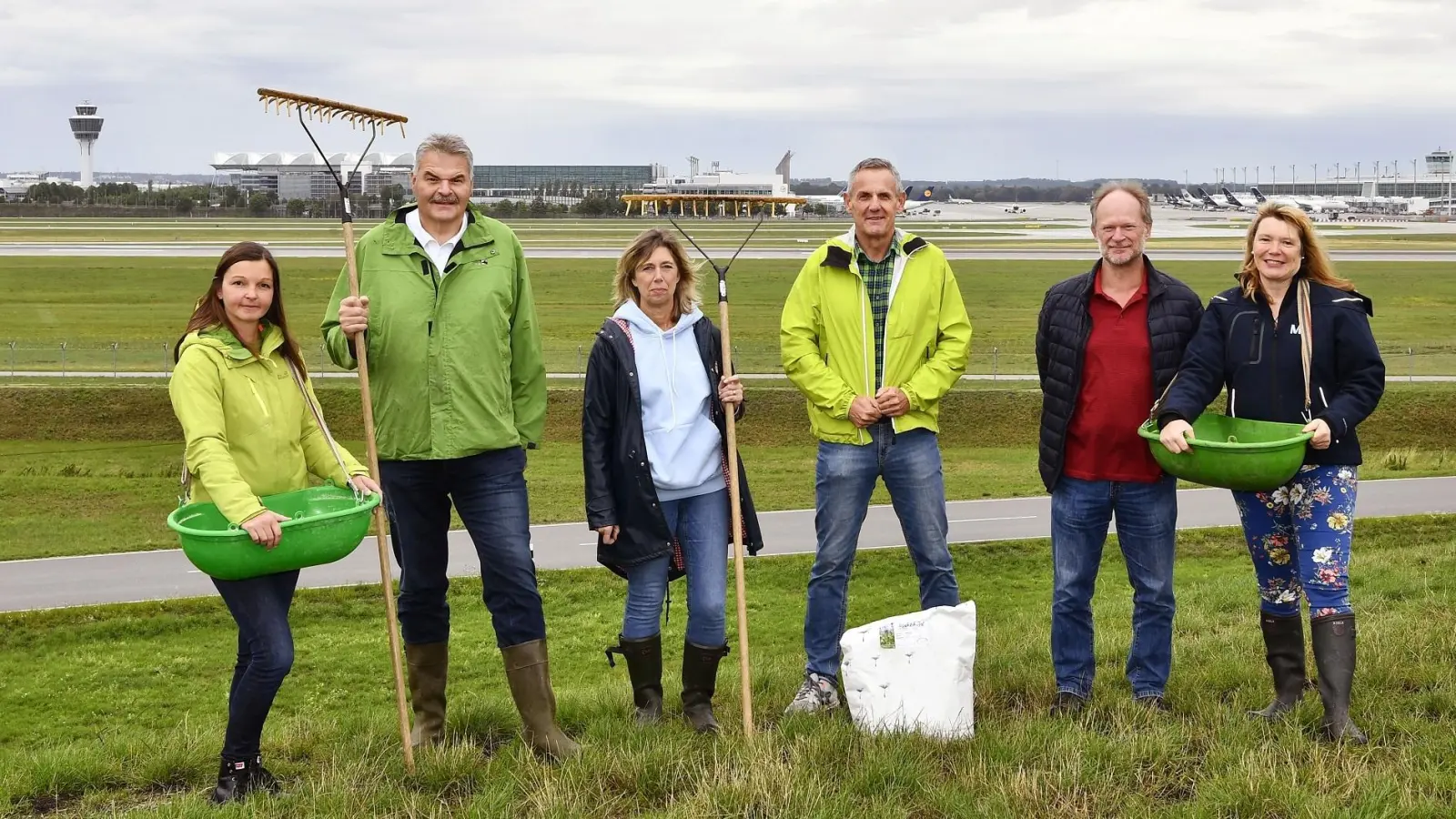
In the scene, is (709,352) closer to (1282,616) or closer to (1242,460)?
(1242,460)

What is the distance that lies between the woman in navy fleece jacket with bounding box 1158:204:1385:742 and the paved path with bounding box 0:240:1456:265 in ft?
176

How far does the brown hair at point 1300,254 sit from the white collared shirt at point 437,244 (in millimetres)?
3008

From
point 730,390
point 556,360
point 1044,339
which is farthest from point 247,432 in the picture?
point 556,360

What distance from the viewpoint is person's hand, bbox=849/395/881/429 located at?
5.25 meters

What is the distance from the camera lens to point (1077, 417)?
17.6ft

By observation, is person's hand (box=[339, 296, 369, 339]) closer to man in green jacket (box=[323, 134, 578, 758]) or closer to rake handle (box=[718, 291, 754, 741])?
man in green jacket (box=[323, 134, 578, 758])

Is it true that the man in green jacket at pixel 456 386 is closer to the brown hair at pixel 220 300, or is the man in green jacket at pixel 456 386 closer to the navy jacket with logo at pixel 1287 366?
the brown hair at pixel 220 300

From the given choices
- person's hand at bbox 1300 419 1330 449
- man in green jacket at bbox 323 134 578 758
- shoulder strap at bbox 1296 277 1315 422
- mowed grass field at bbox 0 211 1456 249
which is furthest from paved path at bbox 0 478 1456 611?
mowed grass field at bbox 0 211 1456 249

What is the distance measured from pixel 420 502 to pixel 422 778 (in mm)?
1032

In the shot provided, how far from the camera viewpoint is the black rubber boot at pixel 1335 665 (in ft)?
16.1

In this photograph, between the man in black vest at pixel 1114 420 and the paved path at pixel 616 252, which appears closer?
the man in black vest at pixel 1114 420

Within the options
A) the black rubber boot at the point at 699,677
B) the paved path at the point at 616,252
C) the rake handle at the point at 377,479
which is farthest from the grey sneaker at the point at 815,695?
the paved path at the point at 616,252

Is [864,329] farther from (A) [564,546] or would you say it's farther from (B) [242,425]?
(A) [564,546]

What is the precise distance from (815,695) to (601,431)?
1440mm
